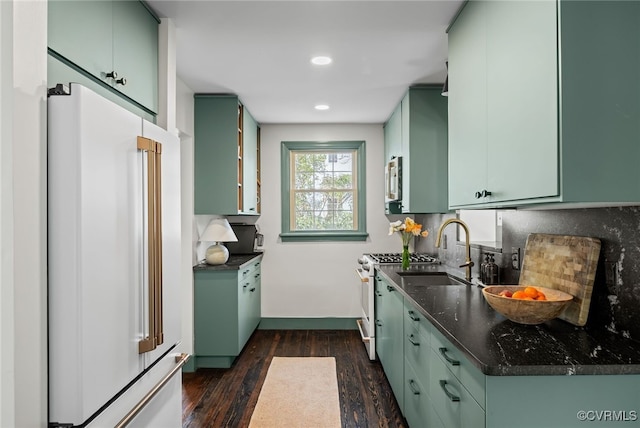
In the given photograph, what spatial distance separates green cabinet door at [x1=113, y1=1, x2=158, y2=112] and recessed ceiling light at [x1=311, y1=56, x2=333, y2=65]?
1115mm

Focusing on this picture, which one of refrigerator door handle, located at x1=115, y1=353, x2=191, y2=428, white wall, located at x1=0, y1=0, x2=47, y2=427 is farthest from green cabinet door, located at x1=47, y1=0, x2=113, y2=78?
refrigerator door handle, located at x1=115, y1=353, x2=191, y2=428

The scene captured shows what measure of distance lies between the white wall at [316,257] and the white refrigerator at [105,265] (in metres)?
3.37

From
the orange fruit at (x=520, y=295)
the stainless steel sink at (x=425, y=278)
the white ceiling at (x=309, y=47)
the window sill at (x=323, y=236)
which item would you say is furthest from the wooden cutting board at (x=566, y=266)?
the window sill at (x=323, y=236)

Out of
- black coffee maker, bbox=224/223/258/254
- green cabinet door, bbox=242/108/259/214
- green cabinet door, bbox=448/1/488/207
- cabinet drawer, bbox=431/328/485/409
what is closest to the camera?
cabinet drawer, bbox=431/328/485/409

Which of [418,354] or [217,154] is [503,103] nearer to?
[418,354]

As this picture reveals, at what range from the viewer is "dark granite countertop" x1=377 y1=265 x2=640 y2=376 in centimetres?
126

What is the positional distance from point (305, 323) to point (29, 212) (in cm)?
443

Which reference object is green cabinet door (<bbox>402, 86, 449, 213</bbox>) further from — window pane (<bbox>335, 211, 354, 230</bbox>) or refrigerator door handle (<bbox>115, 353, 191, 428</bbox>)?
refrigerator door handle (<bbox>115, 353, 191, 428</bbox>)

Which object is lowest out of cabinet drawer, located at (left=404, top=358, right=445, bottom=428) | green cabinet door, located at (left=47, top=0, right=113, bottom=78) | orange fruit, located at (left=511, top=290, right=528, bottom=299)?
cabinet drawer, located at (left=404, top=358, right=445, bottom=428)

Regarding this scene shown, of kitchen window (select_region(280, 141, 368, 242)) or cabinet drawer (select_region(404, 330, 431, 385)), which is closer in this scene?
cabinet drawer (select_region(404, 330, 431, 385))

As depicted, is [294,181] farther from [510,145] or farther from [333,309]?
[510,145]

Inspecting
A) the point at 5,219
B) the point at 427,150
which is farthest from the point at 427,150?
the point at 5,219

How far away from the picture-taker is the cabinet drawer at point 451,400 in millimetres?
1404

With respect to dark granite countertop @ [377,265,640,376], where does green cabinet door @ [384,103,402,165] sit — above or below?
above
